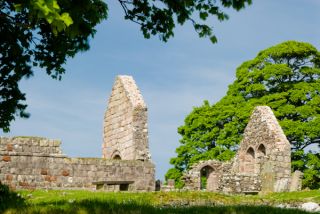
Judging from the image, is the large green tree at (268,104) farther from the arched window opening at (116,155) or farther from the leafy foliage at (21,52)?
the leafy foliage at (21,52)

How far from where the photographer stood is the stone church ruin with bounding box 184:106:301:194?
1110 inches

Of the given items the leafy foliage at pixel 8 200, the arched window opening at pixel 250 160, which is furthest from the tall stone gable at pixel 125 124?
the leafy foliage at pixel 8 200

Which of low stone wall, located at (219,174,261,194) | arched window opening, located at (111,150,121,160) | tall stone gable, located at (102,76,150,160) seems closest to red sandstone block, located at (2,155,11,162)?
tall stone gable, located at (102,76,150,160)

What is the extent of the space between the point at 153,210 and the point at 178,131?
32329mm

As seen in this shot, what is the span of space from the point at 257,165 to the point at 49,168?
12.8m

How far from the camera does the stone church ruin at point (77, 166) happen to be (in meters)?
21.8

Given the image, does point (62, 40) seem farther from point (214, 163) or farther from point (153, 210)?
point (214, 163)

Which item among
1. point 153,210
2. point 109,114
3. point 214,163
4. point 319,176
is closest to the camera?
point 153,210

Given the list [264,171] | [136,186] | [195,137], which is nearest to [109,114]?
[136,186]

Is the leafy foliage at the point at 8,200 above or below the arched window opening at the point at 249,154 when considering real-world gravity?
below

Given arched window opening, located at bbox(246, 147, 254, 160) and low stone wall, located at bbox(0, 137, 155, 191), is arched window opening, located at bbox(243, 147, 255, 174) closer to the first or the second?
arched window opening, located at bbox(246, 147, 254, 160)

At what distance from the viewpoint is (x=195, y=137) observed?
41531mm

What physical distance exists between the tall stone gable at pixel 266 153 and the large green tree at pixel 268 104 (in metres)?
6.47

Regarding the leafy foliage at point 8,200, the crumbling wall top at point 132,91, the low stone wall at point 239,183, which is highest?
the crumbling wall top at point 132,91
